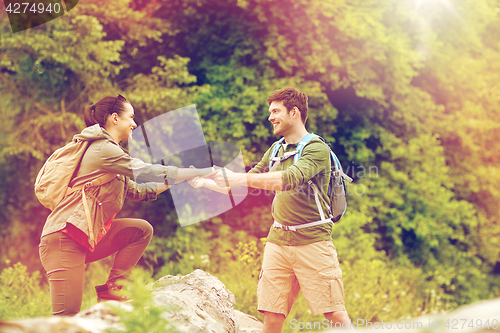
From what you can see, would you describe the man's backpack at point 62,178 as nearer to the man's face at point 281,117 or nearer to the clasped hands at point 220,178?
the clasped hands at point 220,178

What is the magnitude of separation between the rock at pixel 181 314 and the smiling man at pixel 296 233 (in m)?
0.46

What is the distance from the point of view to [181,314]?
2553 mm

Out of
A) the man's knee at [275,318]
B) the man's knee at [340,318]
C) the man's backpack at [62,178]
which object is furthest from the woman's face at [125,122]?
the man's knee at [340,318]

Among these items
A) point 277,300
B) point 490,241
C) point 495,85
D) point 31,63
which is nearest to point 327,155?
point 277,300

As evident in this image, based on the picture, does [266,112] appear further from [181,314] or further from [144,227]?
[181,314]

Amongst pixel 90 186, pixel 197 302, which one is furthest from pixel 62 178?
pixel 197 302

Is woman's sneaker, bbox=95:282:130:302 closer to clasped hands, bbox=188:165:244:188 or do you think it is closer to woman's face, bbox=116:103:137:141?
clasped hands, bbox=188:165:244:188

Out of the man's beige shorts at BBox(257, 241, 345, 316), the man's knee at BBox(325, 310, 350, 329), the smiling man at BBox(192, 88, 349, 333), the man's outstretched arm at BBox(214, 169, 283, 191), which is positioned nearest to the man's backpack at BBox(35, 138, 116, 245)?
the man's outstretched arm at BBox(214, 169, 283, 191)

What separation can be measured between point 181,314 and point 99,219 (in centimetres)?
79

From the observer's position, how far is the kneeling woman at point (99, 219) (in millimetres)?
2412

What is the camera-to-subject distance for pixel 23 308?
4648 mm

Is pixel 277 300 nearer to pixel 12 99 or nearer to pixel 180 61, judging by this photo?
pixel 180 61

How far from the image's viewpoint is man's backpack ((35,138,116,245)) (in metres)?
2.48

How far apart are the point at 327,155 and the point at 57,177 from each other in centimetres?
170
